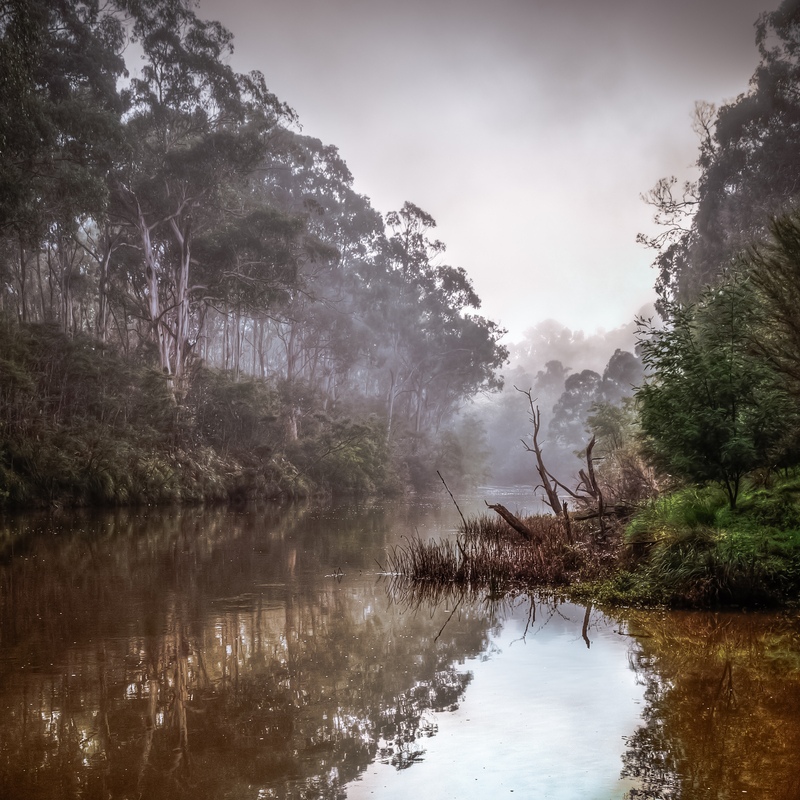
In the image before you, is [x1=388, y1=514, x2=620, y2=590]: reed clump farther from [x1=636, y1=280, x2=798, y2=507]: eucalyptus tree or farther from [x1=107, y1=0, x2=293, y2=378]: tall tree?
[x1=107, y1=0, x2=293, y2=378]: tall tree

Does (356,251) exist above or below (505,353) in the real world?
above

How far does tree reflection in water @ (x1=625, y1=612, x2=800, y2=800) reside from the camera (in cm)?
426

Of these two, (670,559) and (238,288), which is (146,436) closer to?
(238,288)

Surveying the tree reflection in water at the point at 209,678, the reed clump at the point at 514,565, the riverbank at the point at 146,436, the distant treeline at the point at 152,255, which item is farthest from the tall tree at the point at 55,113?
the reed clump at the point at 514,565

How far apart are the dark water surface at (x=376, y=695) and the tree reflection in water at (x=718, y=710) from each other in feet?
0.06

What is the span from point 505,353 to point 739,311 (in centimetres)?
4764

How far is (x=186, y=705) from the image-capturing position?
5.71 m

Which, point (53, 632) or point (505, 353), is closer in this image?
point (53, 632)

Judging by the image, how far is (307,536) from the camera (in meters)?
18.1

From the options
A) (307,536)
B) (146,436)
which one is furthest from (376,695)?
(146,436)

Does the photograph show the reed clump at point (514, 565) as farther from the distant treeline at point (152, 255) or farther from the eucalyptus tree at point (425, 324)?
the eucalyptus tree at point (425, 324)

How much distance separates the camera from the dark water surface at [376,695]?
4.45m

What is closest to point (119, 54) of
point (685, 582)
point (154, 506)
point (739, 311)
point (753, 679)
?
point (154, 506)

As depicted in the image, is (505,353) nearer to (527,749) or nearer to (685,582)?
(685,582)
